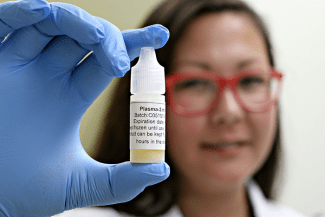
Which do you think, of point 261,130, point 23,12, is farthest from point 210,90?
point 23,12

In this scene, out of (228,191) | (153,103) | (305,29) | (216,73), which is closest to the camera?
(153,103)

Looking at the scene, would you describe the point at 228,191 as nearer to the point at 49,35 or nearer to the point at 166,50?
the point at 166,50

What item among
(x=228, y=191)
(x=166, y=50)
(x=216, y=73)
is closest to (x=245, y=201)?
(x=228, y=191)

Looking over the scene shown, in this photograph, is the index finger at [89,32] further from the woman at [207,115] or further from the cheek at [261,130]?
the cheek at [261,130]

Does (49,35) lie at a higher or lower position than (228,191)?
higher

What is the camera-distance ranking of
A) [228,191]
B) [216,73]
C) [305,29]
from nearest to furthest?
[216,73] → [228,191] → [305,29]

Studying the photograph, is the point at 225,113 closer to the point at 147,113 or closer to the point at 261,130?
the point at 261,130

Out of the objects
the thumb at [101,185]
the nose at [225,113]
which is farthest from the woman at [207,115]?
the thumb at [101,185]

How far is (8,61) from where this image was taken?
0.58 m

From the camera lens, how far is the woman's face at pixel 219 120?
3.61 ft

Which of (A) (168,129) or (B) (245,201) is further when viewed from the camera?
(B) (245,201)

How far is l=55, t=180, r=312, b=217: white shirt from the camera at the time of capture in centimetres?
116

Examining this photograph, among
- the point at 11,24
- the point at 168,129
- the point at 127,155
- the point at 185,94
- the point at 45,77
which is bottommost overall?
the point at 127,155

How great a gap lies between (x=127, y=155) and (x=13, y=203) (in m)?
0.64
